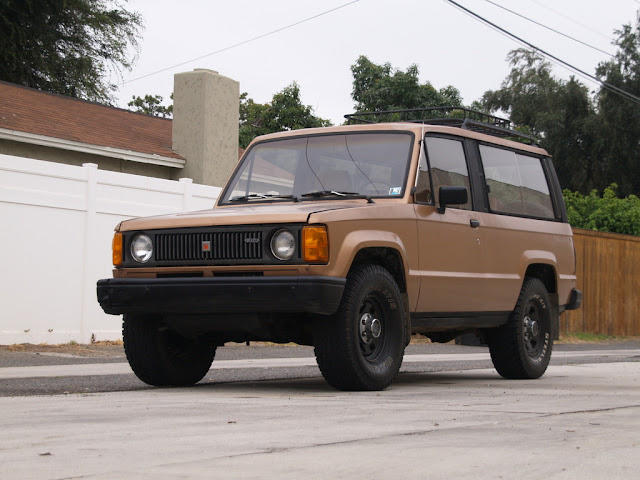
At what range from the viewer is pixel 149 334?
842 cm

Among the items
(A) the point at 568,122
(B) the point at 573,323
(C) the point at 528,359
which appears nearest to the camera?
(C) the point at 528,359

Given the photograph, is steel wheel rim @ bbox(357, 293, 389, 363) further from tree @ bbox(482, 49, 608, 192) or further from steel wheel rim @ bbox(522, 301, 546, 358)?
tree @ bbox(482, 49, 608, 192)

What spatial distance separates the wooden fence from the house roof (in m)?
8.71

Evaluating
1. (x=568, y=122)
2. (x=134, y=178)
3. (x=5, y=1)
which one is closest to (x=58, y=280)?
(x=134, y=178)

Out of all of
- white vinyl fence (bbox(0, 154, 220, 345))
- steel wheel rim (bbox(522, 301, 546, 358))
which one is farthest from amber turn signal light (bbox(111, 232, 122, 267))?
white vinyl fence (bbox(0, 154, 220, 345))

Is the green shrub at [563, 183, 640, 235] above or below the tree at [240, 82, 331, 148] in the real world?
below

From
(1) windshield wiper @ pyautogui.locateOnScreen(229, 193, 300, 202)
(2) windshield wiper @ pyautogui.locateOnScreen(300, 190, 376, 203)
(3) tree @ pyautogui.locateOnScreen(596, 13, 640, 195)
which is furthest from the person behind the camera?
(3) tree @ pyautogui.locateOnScreen(596, 13, 640, 195)

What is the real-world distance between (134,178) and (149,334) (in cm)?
795

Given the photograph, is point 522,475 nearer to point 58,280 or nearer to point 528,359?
point 528,359

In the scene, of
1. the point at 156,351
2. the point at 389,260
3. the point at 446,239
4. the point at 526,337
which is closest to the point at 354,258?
the point at 389,260

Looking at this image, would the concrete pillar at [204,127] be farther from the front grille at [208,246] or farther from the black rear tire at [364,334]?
the black rear tire at [364,334]

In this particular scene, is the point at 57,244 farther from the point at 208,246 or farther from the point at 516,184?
the point at 208,246

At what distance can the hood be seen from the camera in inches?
300

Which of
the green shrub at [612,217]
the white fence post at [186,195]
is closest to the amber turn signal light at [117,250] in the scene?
the white fence post at [186,195]
